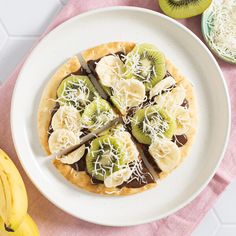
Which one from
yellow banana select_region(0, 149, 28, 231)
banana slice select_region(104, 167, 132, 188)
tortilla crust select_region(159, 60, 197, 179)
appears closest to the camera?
yellow banana select_region(0, 149, 28, 231)

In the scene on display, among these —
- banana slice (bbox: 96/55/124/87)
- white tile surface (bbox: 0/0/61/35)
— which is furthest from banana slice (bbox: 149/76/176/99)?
white tile surface (bbox: 0/0/61/35)

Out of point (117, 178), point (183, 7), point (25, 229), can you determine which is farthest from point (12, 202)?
point (183, 7)

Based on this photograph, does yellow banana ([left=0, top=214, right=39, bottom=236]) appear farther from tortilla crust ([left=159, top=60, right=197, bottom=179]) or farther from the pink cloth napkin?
tortilla crust ([left=159, top=60, right=197, bottom=179])

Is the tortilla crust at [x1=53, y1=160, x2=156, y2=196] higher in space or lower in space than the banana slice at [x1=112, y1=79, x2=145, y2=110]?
lower

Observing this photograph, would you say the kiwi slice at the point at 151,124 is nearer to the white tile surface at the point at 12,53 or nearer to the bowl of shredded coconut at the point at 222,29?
the bowl of shredded coconut at the point at 222,29

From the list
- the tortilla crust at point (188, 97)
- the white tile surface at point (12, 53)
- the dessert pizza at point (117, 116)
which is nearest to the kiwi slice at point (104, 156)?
the dessert pizza at point (117, 116)
